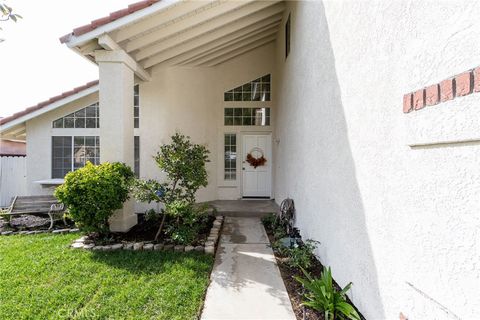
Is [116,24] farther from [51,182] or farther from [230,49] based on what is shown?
[51,182]

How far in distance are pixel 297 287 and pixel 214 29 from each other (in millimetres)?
6101

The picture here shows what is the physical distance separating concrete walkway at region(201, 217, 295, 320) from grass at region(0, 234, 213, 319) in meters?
0.19

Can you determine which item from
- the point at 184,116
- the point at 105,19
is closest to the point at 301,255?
the point at 105,19

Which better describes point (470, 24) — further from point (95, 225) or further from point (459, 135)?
point (95, 225)

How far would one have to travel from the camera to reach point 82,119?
827 cm

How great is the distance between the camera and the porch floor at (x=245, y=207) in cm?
773

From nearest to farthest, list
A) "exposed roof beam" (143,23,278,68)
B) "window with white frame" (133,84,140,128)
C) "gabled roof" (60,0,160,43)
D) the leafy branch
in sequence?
the leafy branch < "gabled roof" (60,0,160,43) < "exposed roof beam" (143,23,278,68) < "window with white frame" (133,84,140,128)

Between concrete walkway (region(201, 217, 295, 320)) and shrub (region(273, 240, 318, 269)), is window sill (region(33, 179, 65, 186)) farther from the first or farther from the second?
shrub (region(273, 240, 318, 269))

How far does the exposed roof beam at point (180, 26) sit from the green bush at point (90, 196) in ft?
9.75

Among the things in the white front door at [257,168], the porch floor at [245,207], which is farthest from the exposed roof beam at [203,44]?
the porch floor at [245,207]

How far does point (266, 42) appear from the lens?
9.74 meters

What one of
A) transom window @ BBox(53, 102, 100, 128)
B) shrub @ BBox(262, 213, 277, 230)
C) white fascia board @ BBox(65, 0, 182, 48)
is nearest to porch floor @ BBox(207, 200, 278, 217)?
shrub @ BBox(262, 213, 277, 230)

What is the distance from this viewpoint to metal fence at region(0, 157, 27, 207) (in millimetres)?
9000

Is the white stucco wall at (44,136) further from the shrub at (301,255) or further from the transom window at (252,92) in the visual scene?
the shrub at (301,255)
